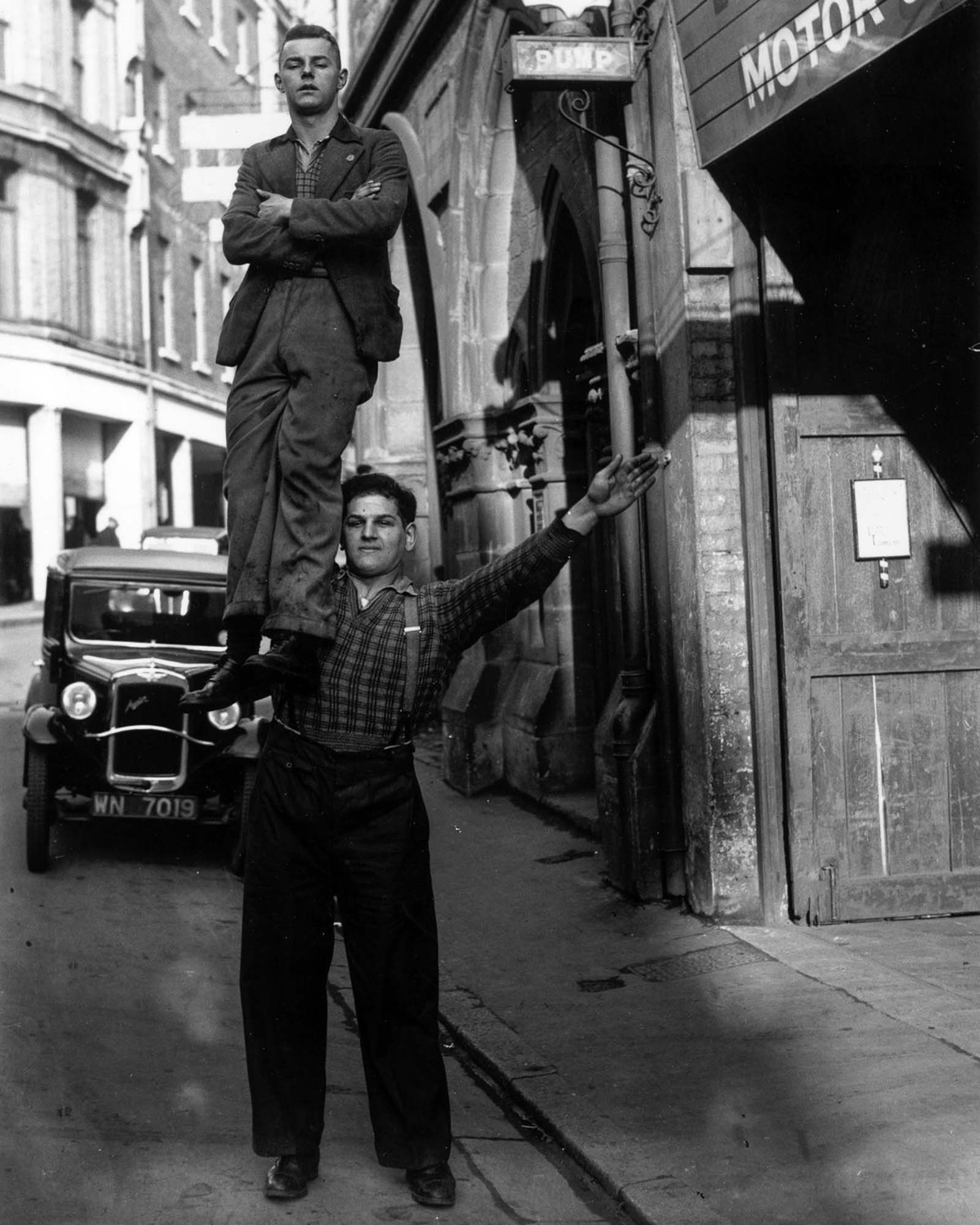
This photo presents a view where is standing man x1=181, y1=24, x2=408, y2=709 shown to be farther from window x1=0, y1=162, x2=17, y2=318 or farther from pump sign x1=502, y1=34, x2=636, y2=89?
window x1=0, y1=162, x2=17, y2=318

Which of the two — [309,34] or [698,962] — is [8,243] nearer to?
[698,962]

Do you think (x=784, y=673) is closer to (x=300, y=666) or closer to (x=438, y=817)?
(x=300, y=666)

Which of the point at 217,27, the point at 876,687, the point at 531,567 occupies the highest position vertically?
the point at 217,27

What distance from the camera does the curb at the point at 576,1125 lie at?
13.8 feet

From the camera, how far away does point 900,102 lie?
6.56 m

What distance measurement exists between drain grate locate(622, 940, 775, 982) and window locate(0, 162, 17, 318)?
84.9ft

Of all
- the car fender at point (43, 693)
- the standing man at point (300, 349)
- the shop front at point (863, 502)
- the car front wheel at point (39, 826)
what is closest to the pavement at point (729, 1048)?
the shop front at point (863, 502)

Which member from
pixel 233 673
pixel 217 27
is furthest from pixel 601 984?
pixel 217 27

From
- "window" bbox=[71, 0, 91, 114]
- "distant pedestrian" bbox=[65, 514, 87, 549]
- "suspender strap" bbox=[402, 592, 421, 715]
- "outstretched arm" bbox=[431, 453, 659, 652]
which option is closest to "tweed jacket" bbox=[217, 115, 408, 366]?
"outstretched arm" bbox=[431, 453, 659, 652]

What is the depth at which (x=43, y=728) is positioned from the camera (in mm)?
9258

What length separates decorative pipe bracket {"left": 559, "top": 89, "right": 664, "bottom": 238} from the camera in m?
7.29

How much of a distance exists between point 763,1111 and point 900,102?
13.8ft

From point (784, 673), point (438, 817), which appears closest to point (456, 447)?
point (438, 817)

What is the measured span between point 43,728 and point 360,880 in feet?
18.2
